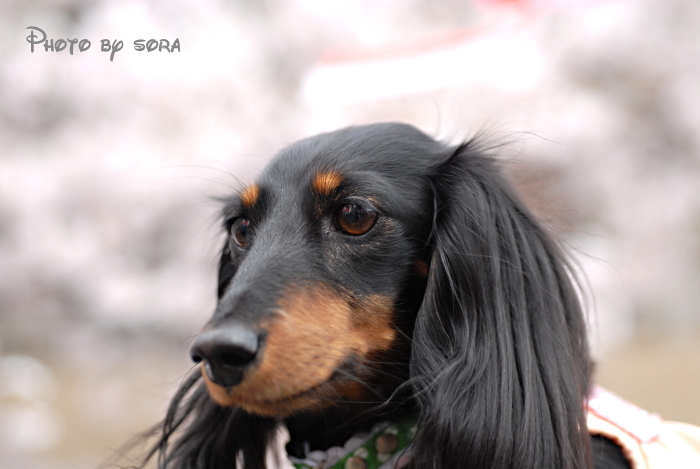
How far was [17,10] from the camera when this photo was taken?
8.13m

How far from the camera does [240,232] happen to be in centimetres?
164

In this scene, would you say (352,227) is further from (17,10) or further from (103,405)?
(17,10)

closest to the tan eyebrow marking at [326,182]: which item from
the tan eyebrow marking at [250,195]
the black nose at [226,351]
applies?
the tan eyebrow marking at [250,195]

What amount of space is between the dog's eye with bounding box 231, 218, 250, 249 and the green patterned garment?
0.56 meters

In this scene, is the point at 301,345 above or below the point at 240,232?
below

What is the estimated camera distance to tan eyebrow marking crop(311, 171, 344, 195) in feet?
4.69

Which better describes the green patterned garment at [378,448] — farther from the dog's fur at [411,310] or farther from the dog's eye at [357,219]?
the dog's eye at [357,219]

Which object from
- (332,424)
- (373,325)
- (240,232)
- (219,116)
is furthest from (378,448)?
(219,116)

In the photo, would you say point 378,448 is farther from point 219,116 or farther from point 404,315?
point 219,116

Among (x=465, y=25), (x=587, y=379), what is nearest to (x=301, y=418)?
(x=587, y=379)

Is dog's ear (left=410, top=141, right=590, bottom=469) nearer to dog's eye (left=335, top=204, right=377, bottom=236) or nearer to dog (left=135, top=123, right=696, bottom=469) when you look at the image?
dog (left=135, top=123, right=696, bottom=469)

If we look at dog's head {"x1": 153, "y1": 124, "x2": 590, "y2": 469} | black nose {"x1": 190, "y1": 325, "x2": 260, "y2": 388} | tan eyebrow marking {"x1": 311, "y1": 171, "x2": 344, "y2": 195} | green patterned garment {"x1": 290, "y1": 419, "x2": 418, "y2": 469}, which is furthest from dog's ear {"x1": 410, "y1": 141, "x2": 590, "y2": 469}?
Answer: black nose {"x1": 190, "y1": 325, "x2": 260, "y2": 388}

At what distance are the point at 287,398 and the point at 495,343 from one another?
0.45 metres

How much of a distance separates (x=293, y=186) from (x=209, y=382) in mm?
513
